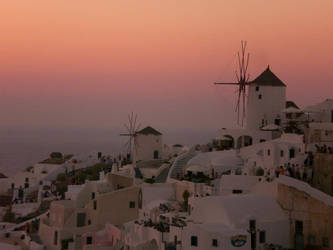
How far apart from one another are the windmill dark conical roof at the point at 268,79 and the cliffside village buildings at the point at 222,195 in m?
0.07

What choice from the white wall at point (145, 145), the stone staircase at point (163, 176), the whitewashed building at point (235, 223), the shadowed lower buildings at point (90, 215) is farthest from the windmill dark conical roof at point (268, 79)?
the whitewashed building at point (235, 223)

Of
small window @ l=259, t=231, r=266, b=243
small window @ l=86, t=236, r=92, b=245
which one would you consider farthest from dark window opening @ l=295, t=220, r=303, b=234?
small window @ l=86, t=236, r=92, b=245

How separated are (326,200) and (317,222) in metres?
1.14

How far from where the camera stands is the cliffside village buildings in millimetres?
33938

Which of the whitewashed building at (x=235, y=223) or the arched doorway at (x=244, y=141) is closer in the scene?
the whitewashed building at (x=235, y=223)

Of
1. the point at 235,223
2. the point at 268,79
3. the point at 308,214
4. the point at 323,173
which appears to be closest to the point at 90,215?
the point at 235,223

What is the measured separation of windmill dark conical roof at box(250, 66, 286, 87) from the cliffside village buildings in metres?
0.07

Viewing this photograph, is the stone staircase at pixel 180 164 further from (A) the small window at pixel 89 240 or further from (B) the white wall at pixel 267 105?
(A) the small window at pixel 89 240

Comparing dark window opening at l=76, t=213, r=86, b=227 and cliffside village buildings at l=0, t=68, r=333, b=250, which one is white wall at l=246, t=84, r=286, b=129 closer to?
cliffside village buildings at l=0, t=68, r=333, b=250

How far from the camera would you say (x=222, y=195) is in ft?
125

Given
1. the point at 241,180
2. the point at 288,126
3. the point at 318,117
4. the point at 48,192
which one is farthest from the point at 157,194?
the point at 48,192

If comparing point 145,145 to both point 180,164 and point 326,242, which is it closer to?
point 180,164

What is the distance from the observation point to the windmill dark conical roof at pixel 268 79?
164ft

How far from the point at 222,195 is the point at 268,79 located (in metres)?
→ 14.5
